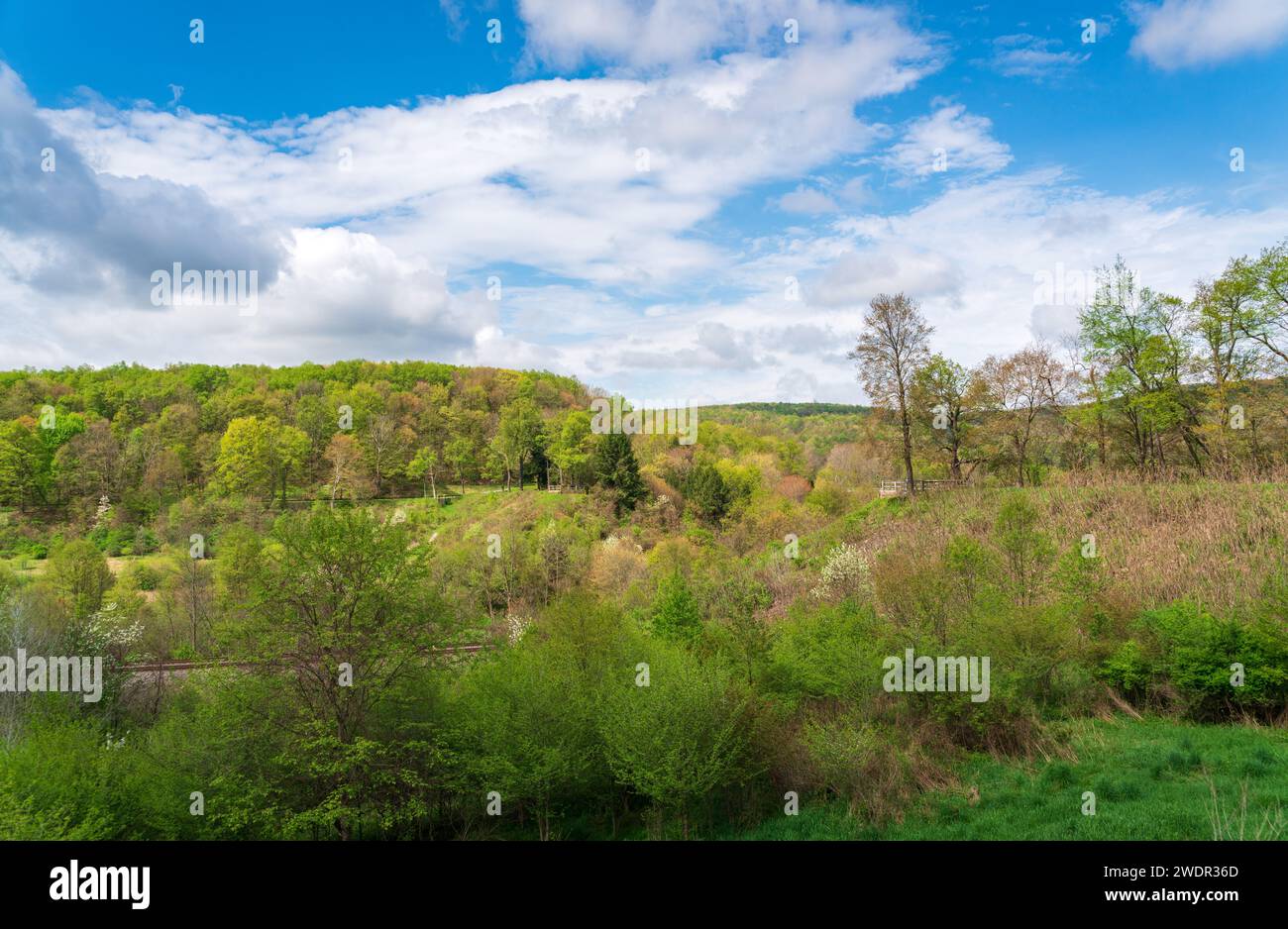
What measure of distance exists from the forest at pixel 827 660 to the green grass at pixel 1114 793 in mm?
83

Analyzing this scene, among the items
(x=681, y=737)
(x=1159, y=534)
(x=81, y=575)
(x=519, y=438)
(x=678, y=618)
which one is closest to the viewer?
(x=681, y=737)

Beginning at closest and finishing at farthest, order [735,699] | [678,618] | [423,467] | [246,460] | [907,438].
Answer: [735,699], [678,618], [907,438], [246,460], [423,467]

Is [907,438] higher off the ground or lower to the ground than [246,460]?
lower

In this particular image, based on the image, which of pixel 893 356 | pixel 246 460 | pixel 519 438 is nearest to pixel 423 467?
pixel 519 438

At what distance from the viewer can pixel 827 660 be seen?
21.1 metres

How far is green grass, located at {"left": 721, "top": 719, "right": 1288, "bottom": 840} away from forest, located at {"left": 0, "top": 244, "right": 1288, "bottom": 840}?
0.27 feet

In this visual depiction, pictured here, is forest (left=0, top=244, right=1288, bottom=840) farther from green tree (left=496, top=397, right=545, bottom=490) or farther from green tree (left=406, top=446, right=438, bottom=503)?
green tree (left=496, top=397, right=545, bottom=490)

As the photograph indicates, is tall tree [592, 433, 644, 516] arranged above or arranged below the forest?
above

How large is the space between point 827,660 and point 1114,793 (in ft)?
25.7

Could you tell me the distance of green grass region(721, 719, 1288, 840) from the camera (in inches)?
516
